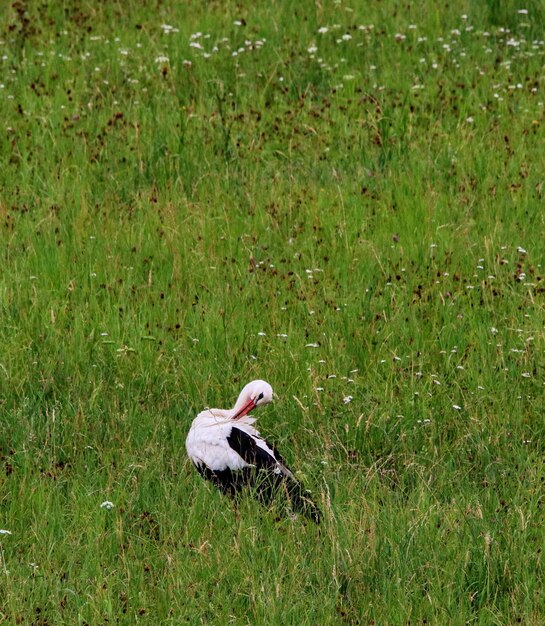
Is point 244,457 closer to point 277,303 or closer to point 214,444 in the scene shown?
point 214,444

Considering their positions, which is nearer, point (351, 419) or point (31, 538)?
point (31, 538)

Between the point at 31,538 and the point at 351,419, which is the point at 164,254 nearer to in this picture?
the point at 351,419

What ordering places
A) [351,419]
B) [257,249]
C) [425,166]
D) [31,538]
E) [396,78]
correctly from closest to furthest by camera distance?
1. [31,538]
2. [351,419]
3. [257,249]
4. [425,166]
5. [396,78]

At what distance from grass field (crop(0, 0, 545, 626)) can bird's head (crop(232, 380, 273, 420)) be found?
386 millimetres

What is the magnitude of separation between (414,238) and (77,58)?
13.6ft

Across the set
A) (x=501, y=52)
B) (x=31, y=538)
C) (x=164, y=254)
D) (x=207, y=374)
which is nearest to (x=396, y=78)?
(x=501, y=52)

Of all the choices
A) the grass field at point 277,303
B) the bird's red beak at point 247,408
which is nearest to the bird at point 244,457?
the bird's red beak at point 247,408

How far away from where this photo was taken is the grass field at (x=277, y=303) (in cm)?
502

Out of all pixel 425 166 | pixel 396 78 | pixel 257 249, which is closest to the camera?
pixel 257 249

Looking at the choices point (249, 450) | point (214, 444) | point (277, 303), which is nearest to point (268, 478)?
point (249, 450)

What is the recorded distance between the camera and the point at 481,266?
24.8ft

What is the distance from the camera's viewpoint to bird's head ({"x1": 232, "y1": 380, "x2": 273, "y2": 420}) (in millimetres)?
5965

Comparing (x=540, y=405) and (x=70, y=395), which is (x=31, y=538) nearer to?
(x=70, y=395)

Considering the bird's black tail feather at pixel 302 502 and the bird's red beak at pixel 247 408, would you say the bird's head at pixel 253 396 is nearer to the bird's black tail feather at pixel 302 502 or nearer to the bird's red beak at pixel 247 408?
the bird's red beak at pixel 247 408
